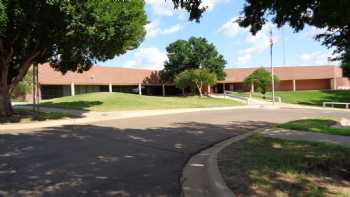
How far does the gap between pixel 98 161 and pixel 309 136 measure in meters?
7.03

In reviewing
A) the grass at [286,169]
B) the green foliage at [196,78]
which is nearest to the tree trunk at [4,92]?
the grass at [286,169]

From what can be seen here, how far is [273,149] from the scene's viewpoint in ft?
35.5

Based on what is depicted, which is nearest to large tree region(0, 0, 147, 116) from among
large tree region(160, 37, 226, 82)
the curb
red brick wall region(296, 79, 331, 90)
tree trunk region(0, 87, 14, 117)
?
tree trunk region(0, 87, 14, 117)

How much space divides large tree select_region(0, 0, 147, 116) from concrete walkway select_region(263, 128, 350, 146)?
8702 millimetres

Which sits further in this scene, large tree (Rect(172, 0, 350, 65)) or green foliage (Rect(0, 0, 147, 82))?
green foliage (Rect(0, 0, 147, 82))

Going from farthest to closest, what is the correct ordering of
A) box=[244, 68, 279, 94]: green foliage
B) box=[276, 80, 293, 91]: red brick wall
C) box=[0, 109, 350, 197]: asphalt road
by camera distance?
box=[276, 80, 293, 91]: red brick wall < box=[244, 68, 279, 94]: green foliage < box=[0, 109, 350, 197]: asphalt road

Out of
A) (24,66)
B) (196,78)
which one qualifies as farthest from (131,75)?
(24,66)

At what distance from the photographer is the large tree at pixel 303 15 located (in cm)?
716

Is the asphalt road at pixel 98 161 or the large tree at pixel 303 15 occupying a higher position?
the large tree at pixel 303 15

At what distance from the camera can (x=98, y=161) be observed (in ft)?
31.9

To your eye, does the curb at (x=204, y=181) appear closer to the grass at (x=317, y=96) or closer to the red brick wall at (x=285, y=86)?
the grass at (x=317, y=96)

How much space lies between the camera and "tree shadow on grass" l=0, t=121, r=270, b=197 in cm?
722

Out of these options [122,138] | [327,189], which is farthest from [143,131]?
[327,189]

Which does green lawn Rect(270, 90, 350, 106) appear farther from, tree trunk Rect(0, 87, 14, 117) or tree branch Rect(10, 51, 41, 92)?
tree trunk Rect(0, 87, 14, 117)
